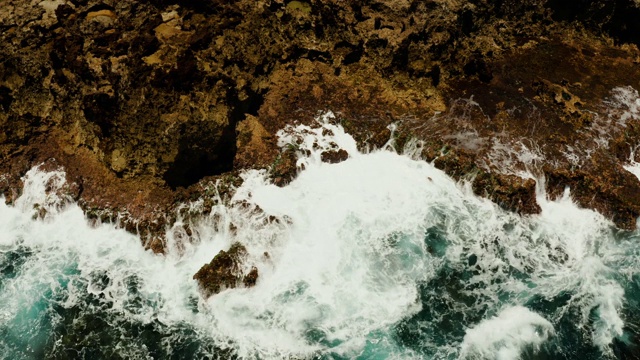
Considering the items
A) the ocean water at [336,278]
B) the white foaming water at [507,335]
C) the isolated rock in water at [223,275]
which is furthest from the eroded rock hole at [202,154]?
the white foaming water at [507,335]

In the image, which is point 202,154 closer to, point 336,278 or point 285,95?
point 285,95

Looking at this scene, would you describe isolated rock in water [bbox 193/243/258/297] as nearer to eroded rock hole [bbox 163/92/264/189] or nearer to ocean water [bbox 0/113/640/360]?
ocean water [bbox 0/113/640/360]

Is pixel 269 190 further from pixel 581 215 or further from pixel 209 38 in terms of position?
pixel 581 215

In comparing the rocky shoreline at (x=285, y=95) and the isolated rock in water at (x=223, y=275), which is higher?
the rocky shoreline at (x=285, y=95)

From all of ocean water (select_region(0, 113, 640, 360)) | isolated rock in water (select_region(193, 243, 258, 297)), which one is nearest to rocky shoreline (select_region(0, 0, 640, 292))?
ocean water (select_region(0, 113, 640, 360))

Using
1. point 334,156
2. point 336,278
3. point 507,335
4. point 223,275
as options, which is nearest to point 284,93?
point 334,156

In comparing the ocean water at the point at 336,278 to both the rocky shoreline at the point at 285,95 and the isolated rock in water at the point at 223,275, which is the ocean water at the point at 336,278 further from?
the rocky shoreline at the point at 285,95
